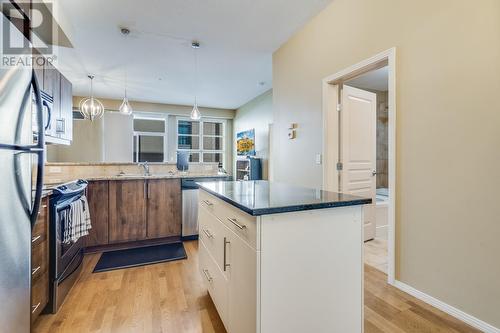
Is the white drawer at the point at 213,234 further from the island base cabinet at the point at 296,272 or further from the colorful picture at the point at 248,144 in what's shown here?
the colorful picture at the point at 248,144

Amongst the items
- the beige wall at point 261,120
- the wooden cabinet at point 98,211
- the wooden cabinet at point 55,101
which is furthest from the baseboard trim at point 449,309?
the beige wall at point 261,120

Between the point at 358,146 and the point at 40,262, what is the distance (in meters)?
3.21

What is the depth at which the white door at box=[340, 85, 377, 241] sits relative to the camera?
2.78m

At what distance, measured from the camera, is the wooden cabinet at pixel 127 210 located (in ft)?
9.86

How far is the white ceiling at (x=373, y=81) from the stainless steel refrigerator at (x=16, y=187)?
13.6 ft

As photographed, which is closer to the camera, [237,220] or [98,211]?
[237,220]

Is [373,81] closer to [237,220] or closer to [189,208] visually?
[189,208]

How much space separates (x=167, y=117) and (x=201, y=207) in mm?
5554

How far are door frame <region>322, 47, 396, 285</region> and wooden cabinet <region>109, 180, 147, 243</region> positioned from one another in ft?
7.60

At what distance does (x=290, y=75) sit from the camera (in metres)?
3.30

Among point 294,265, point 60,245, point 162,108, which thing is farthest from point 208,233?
point 162,108

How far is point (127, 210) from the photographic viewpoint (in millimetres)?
3072

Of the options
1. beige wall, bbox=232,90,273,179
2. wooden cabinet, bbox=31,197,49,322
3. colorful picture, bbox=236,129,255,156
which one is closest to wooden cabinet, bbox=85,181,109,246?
wooden cabinet, bbox=31,197,49,322

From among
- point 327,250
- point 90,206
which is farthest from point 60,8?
point 327,250
